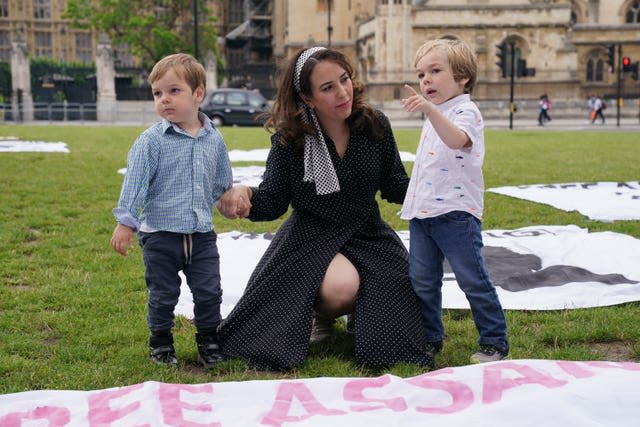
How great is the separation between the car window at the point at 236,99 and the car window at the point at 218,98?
0.27 m

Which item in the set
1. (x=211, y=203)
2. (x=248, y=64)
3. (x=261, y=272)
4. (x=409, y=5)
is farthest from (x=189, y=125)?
(x=248, y=64)

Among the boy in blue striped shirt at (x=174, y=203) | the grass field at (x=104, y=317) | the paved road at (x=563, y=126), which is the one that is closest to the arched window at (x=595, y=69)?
the paved road at (x=563, y=126)

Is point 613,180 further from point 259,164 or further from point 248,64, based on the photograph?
point 248,64

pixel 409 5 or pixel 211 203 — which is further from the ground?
pixel 409 5

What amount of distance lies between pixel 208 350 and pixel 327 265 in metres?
0.75

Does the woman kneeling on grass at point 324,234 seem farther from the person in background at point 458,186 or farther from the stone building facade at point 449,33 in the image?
the stone building facade at point 449,33

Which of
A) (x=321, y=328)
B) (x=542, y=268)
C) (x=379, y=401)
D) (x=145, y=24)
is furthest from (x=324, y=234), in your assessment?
(x=145, y=24)

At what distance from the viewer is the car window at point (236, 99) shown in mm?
31833

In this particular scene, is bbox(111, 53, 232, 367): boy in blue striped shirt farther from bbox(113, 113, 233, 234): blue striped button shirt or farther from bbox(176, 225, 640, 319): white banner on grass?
bbox(176, 225, 640, 319): white banner on grass

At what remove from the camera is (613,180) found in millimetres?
11586

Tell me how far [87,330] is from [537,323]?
2582 mm

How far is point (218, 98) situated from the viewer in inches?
1252

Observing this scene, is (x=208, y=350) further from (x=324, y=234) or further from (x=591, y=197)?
(x=591, y=197)

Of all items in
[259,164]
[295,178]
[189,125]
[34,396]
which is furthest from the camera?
[259,164]
